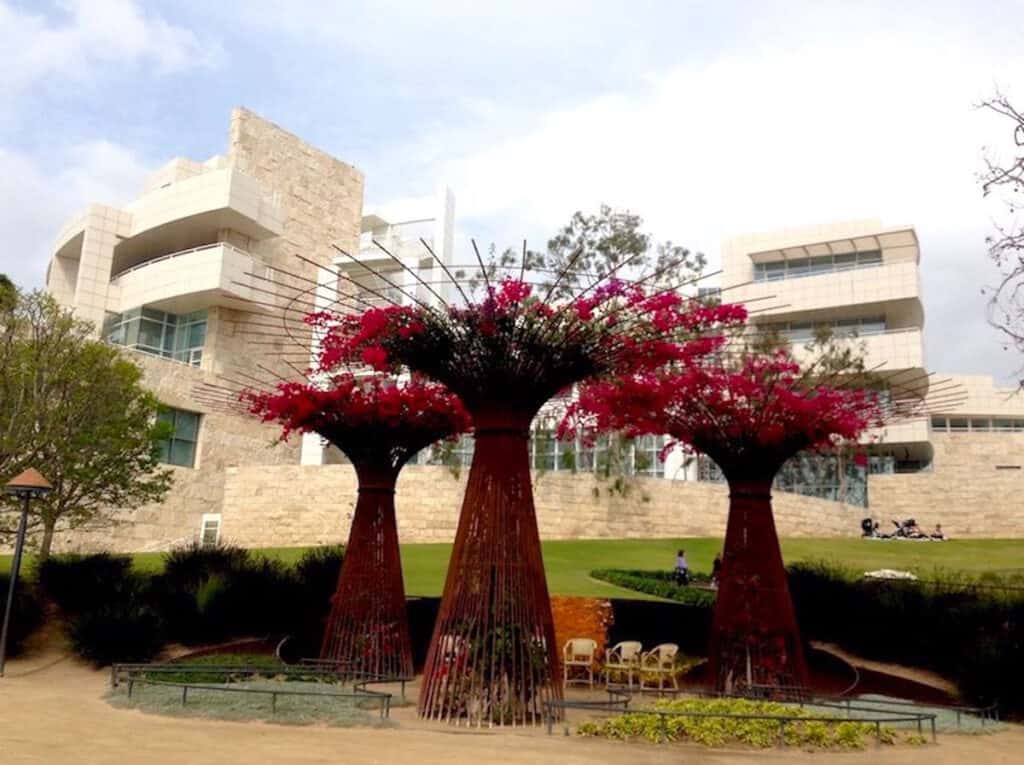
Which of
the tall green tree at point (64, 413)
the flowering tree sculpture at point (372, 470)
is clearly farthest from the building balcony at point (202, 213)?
the flowering tree sculpture at point (372, 470)

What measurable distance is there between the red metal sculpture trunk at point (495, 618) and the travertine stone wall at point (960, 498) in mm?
34235

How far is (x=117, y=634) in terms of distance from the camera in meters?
11.4

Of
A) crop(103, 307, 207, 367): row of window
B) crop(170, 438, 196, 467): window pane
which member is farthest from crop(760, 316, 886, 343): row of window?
crop(170, 438, 196, 467): window pane

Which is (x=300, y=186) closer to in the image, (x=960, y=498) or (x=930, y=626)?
(x=960, y=498)

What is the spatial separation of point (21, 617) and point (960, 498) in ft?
121

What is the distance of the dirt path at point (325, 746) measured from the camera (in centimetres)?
561

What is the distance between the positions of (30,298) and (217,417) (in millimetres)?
14256

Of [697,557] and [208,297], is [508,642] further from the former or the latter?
[208,297]

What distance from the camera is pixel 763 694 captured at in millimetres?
9227

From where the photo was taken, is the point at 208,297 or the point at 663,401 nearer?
the point at 663,401

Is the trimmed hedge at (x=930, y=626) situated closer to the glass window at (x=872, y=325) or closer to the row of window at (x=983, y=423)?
the glass window at (x=872, y=325)

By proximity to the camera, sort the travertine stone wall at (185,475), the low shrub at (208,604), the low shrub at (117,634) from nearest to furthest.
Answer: the low shrub at (117,634)
the low shrub at (208,604)
the travertine stone wall at (185,475)

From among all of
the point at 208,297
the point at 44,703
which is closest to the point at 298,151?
the point at 208,297

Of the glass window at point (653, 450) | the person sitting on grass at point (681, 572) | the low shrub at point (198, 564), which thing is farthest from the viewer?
the glass window at point (653, 450)
